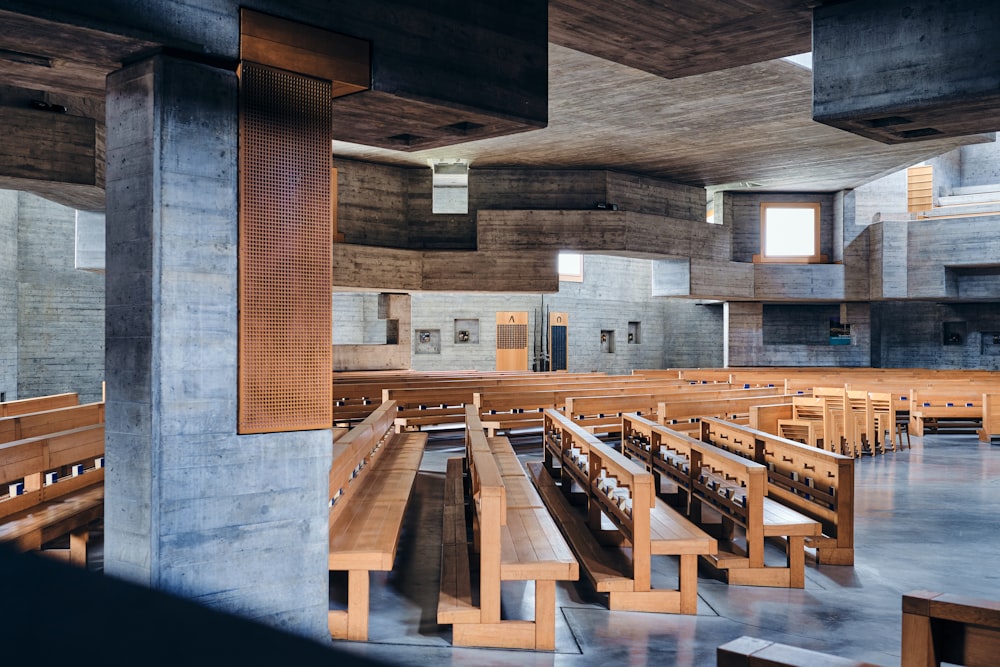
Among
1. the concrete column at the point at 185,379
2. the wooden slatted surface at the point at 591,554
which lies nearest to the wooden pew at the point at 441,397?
the wooden slatted surface at the point at 591,554

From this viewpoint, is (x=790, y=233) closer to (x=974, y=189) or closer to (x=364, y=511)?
(x=974, y=189)

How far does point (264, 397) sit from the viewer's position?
358 cm

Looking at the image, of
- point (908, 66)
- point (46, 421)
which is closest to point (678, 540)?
point (908, 66)

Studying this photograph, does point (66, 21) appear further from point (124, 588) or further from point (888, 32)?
point (888, 32)

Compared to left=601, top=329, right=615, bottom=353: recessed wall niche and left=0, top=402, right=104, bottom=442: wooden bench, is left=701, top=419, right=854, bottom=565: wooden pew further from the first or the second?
left=601, top=329, right=615, bottom=353: recessed wall niche

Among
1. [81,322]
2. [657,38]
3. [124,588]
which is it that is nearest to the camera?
[124,588]

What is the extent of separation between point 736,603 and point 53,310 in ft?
40.1

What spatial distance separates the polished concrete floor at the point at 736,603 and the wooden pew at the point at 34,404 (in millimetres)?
3588

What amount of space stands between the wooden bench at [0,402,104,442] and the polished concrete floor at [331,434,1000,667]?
258 cm

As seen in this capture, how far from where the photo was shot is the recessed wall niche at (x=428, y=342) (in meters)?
18.4

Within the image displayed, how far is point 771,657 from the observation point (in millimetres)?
1117

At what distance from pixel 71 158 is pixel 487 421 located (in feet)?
16.4

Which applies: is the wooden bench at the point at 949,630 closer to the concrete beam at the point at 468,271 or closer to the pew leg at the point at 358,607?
the pew leg at the point at 358,607

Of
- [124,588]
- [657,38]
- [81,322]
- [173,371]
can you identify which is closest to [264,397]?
[173,371]
